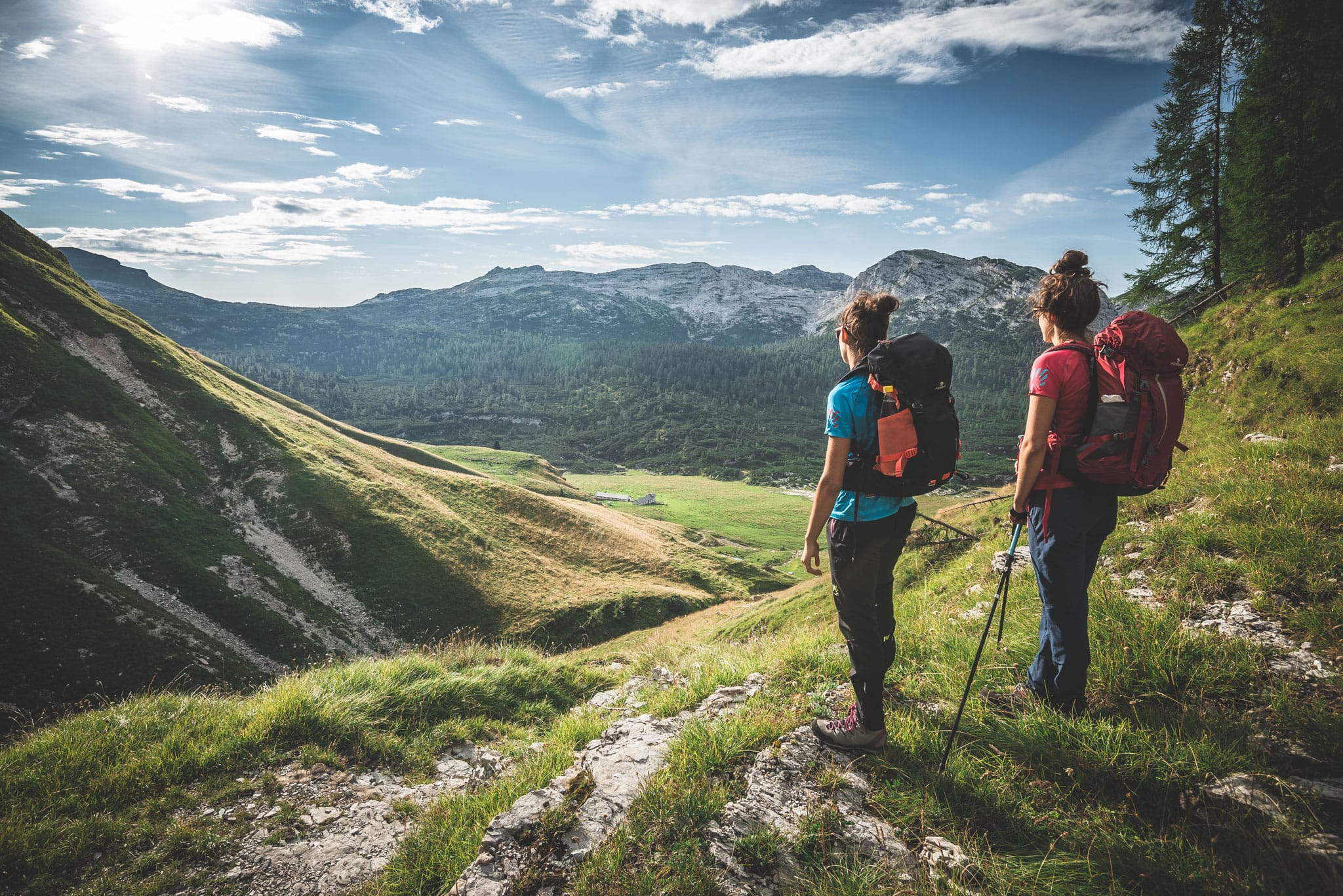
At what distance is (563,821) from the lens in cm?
445

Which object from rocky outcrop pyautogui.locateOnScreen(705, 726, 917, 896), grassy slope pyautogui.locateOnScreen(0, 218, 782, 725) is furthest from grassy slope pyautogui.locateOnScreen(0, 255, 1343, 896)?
grassy slope pyautogui.locateOnScreen(0, 218, 782, 725)

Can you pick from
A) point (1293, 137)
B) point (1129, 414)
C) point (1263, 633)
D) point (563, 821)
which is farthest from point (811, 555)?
point (1293, 137)

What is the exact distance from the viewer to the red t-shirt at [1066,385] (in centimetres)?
477

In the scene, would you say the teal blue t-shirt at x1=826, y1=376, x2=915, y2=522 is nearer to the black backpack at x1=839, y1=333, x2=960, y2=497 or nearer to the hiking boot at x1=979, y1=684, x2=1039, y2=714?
the black backpack at x1=839, y1=333, x2=960, y2=497

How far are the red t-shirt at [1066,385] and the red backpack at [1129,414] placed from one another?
6 centimetres

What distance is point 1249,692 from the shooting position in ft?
15.2

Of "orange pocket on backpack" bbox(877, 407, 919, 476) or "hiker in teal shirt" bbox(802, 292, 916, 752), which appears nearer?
"orange pocket on backpack" bbox(877, 407, 919, 476)

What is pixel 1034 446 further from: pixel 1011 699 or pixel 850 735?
pixel 850 735

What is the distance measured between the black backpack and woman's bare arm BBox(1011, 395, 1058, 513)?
0.56 metres

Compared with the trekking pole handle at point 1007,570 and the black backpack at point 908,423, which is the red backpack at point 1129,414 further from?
the black backpack at point 908,423

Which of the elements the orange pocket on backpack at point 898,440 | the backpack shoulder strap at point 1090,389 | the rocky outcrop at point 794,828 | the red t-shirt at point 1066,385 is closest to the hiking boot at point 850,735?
the rocky outcrop at point 794,828

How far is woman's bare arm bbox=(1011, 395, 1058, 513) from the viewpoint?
4.73 m

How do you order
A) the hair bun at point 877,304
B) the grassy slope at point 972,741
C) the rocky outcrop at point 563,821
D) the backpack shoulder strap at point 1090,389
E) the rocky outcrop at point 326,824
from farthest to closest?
the hair bun at point 877,304 < the rocky outcrop at point 326,824 < the backpack shoulder strap at point 1090,389 < the rocky outcrop at point 563,821 < the grassy slope at point 972,741

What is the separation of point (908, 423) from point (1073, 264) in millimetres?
2335
